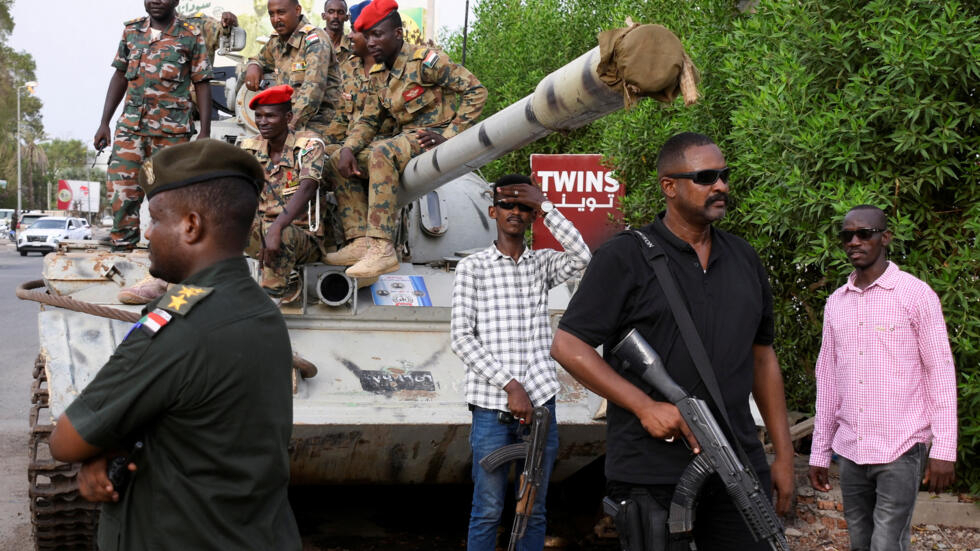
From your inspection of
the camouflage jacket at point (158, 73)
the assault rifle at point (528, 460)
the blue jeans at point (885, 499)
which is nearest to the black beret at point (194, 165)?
the assault rifle at point (528, 460)

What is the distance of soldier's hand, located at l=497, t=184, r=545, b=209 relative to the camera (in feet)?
15.1

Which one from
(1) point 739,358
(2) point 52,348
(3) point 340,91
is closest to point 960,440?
(1) point 739,358

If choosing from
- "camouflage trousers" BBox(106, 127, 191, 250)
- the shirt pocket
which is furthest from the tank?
the shirt pocket

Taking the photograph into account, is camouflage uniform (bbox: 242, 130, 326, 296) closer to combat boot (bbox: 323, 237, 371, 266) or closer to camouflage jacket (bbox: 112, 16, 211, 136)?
combat boot (bbox: 323, 237, 371, 266)

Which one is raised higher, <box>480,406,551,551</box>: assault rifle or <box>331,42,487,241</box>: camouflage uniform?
<box>331,42,487,241</box>: camouflage uniform

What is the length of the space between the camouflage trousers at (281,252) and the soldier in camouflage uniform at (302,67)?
73 cm

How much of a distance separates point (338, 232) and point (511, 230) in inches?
66.3

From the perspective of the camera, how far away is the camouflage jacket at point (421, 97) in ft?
19.5

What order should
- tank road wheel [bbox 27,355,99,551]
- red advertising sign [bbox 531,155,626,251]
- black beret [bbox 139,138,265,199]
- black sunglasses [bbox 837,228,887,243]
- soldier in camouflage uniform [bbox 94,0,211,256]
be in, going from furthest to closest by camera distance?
1. red advertising sign [bbox 531,155,626,251]
2. soldier in camouflage uniform [bbox 94,0,211,256]
3. tank road wheel [bbox 27,355,99,551]
4. black sunglasses [bbox 837,228,887,243]
5. black beret [bbox 139,138,265,199]

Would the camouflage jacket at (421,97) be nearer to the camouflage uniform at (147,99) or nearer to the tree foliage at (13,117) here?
the camouflage uniform at (147,99)

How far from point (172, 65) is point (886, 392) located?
180 inches

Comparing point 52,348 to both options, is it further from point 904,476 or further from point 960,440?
point 960,440

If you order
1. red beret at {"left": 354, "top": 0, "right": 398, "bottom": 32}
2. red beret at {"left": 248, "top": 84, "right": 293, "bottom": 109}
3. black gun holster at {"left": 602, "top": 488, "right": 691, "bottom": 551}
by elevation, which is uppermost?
red beret at {"left": 354, "top": 0, "right": 398, "bottom": 32}

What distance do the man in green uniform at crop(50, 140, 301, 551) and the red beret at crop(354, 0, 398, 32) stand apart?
3680 mm
